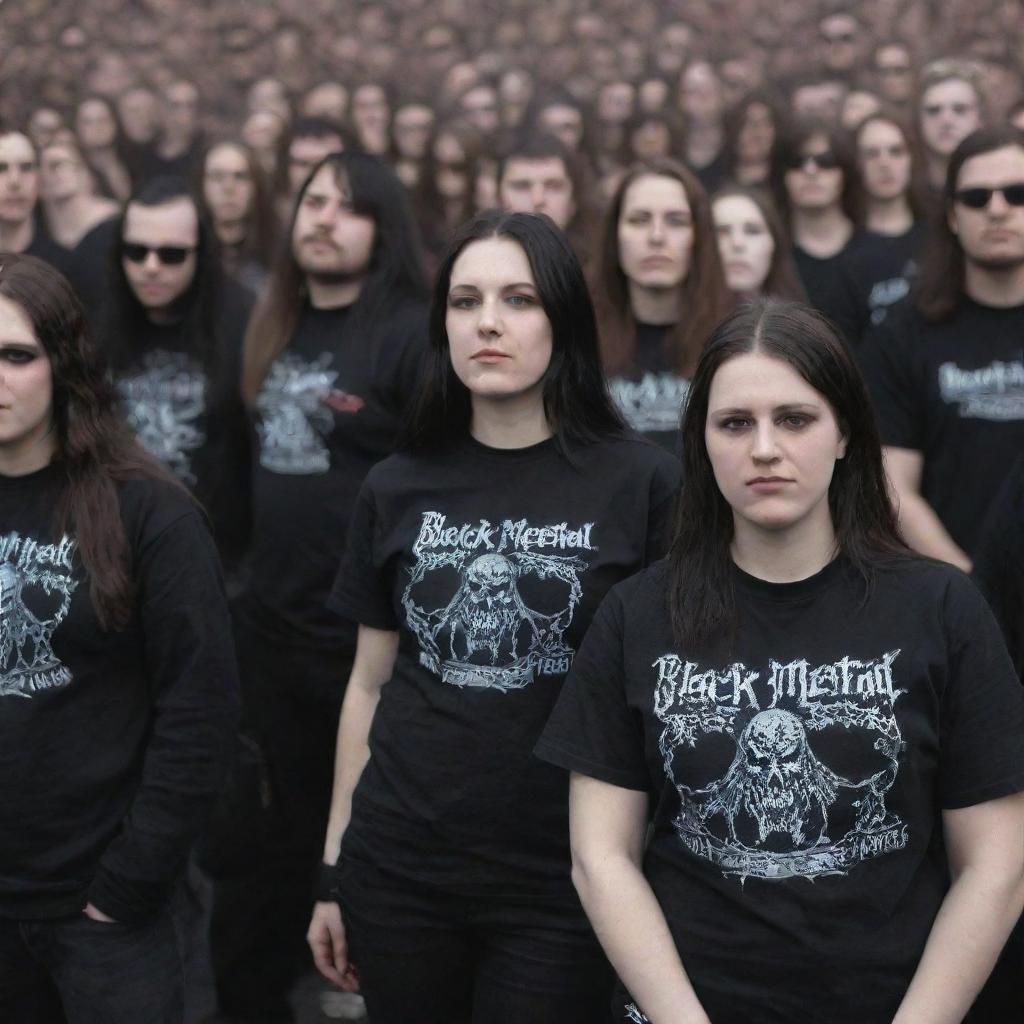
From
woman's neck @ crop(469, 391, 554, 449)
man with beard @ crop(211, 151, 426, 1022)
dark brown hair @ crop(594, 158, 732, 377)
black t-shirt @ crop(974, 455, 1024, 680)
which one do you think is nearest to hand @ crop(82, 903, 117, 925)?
woman's neck @ crop(469, 391, 554, 449)

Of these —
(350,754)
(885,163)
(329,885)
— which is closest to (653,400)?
(350,754)

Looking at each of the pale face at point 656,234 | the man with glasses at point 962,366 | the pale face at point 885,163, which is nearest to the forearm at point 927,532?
the man with glasses at point 962,366

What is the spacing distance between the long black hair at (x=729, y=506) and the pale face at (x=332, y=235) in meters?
2.55

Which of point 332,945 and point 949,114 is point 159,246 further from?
point 949,114

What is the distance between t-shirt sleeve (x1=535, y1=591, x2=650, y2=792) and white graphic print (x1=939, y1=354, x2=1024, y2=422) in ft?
7.64

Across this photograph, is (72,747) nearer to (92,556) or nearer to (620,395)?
(92,556)

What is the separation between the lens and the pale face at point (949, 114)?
8.93m

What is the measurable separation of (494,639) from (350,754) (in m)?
0.50

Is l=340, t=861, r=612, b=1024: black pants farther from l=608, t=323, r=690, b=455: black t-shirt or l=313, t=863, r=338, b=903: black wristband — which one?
l=608, t=323, r=690, b=455: black t-shirt

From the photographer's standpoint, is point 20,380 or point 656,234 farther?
point 656,234

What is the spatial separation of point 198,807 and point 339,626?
1.56 meters

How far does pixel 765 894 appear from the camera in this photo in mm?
2742

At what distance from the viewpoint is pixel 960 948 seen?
8.80ft

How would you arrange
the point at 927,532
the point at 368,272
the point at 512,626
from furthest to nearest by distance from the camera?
the point at 368,272 → the point at 927,532 → the point at 512,626
